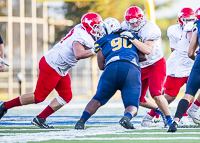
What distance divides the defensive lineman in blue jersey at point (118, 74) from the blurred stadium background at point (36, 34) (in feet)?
46.6

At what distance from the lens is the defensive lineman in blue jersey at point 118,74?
5.71 meters

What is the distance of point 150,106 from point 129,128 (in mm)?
1447

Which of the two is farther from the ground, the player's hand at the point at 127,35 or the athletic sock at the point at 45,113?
the player's hand at the point at 127,35

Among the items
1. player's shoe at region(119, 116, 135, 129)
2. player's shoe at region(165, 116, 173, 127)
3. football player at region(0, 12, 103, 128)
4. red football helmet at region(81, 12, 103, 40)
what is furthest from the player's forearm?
player's shoe at region(165, 116, 173, 127)

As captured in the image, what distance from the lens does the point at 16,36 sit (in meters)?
21.6

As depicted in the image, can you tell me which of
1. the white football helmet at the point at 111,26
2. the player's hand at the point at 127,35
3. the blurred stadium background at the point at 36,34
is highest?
the white football helmet at the point at 111,26

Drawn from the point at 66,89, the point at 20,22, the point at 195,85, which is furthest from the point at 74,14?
the point at 195,85

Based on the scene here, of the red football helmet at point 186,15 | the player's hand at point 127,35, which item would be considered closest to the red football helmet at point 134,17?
the player's hand at point 127,35

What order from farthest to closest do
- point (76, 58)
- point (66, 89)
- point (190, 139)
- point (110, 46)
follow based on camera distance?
point (66, 89)
point (76, 58)
point (110, 46)
point (190, 139)

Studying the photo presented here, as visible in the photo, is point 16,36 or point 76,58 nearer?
point 76,58

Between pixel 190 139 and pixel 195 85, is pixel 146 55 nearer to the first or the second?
pixel 195 85

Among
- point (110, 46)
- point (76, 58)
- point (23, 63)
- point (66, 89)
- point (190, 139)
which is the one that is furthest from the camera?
point (23, 63)

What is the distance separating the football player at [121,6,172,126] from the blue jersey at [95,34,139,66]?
0.33 ft

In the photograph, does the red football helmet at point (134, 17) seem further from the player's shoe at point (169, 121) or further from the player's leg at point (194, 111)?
the player's leg at point (194, 111)
